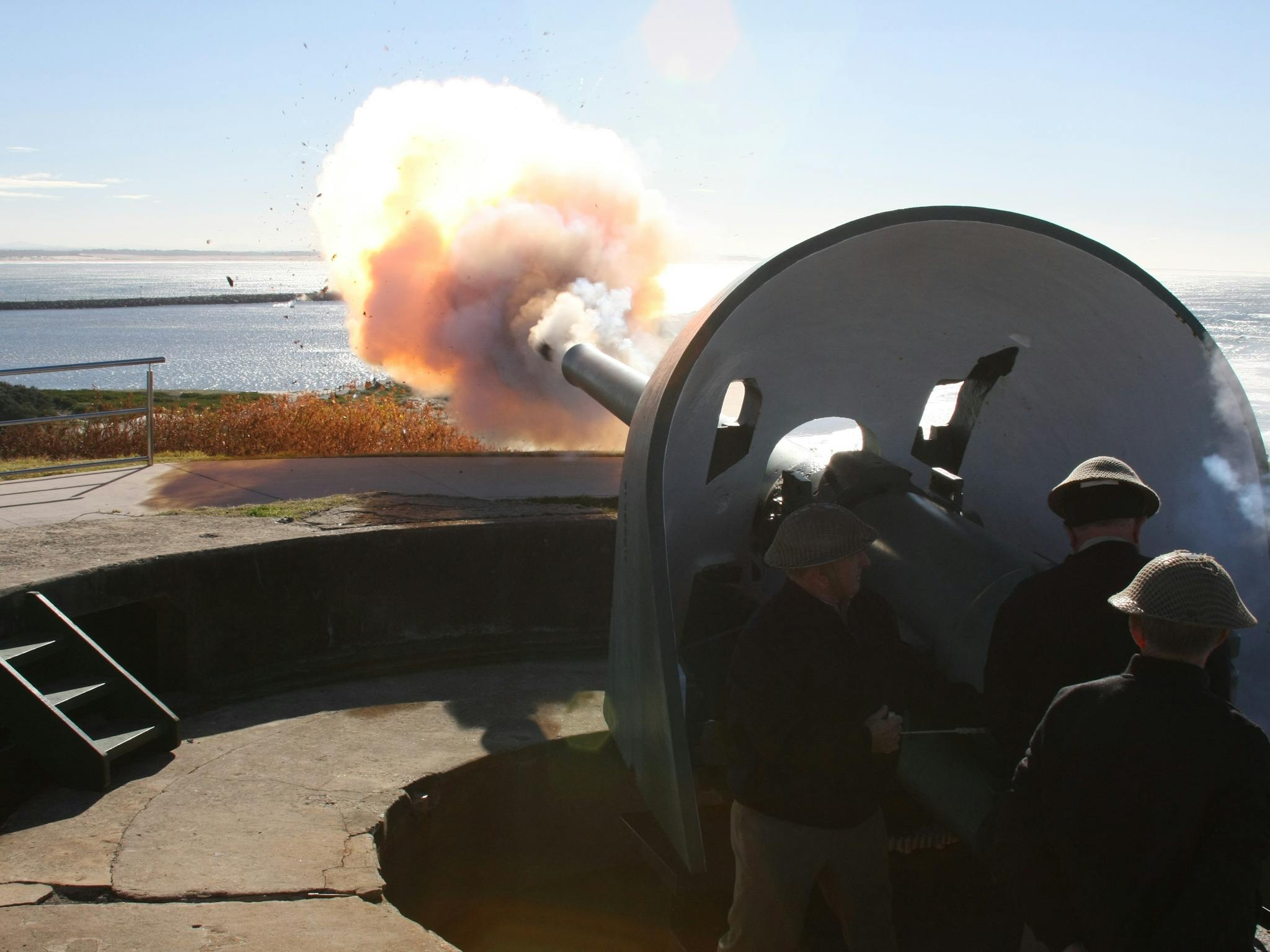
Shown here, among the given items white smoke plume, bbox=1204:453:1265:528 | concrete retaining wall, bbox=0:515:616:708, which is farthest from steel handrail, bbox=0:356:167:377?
white smoke plume, bbox=1204:453:1265:528

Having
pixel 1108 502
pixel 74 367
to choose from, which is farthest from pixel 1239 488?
pixel 74 367

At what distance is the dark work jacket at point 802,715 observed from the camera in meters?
2.89

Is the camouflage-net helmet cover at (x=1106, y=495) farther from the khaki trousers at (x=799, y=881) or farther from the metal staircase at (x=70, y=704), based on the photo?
the metal staircase at (x=70, y=704)

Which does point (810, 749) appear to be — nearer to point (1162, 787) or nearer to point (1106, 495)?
point (1162, 787)

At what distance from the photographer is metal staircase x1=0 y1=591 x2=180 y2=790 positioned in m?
4.70

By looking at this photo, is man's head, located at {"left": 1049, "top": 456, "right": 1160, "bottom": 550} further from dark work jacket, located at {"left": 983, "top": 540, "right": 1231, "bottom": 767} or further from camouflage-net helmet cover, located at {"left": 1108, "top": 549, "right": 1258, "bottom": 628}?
camouflage-net helmet cover, located at {"left": 1108, "top": 549, "right": 1258, "bottom": 628}

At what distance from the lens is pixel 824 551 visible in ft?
9.68

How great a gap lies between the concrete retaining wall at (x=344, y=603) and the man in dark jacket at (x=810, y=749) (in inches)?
152

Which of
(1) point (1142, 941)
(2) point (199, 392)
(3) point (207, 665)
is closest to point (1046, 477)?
(1) point (1142, 941)

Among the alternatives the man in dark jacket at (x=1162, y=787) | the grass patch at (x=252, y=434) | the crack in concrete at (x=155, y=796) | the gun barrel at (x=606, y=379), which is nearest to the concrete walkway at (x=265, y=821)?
the crack in concrete at (x=155, y=796)

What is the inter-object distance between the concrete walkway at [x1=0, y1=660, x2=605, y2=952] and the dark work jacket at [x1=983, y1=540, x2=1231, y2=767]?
1901 millimetres

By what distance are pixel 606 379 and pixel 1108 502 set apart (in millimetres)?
4165

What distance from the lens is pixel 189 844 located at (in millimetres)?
4215

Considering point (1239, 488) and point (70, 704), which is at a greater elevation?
point (1239, 488)
